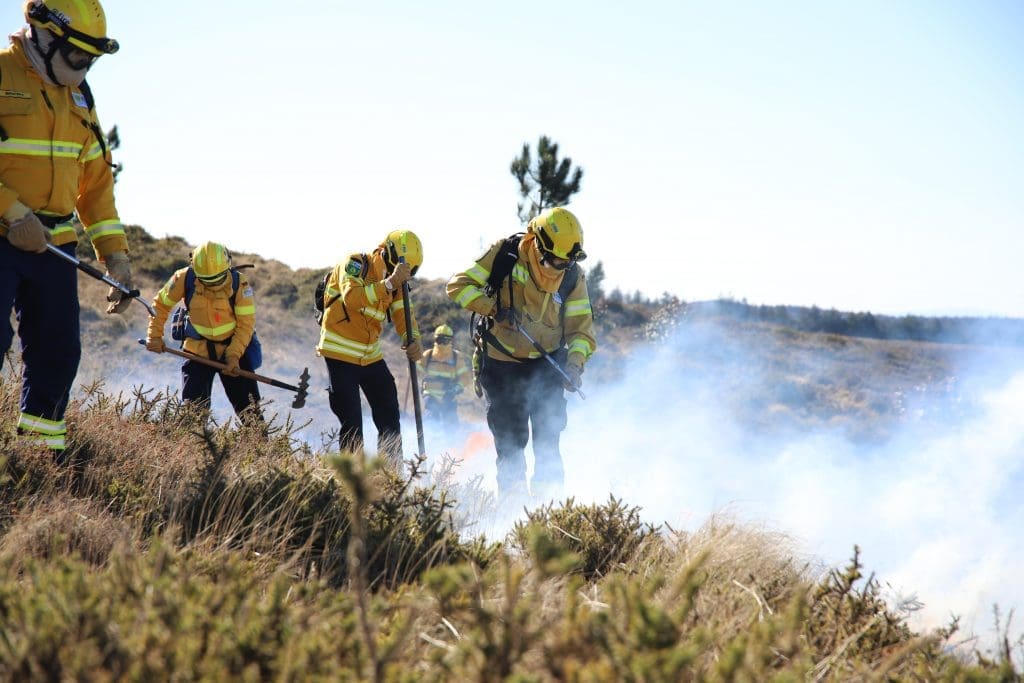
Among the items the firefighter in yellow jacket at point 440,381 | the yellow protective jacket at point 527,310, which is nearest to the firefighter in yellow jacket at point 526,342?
the yellow protective jacket at point 527,310

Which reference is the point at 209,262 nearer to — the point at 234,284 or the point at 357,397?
the point at 234,284

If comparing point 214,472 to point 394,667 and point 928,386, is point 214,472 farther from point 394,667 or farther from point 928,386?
point 928,386

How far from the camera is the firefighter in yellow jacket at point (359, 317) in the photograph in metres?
6.54

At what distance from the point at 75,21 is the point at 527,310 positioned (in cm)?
357

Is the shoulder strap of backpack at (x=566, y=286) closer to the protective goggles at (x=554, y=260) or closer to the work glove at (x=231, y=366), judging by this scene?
the protective goggles at (x=554, y=260)

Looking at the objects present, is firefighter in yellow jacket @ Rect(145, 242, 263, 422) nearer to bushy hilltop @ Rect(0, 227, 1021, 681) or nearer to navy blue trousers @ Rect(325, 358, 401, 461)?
navy blue trousers @ Rect(325, 358, 401, 461)

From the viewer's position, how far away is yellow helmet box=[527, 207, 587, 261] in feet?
19.6

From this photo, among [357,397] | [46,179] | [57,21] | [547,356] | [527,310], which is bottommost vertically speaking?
[357,397]

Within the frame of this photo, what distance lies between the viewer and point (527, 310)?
20.9 feet

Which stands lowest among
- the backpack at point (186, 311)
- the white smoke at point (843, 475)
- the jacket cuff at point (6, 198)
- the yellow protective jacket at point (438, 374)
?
the white smoke at point (843, 475)

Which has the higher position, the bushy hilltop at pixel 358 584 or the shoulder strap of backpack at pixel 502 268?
the shoulder strap of backpack at pixel 502 268

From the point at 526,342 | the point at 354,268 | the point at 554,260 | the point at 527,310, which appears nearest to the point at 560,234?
the point at 554,260

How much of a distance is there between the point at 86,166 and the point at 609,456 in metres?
11.6

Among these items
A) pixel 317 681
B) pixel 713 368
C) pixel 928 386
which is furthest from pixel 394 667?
pixel 928 386
